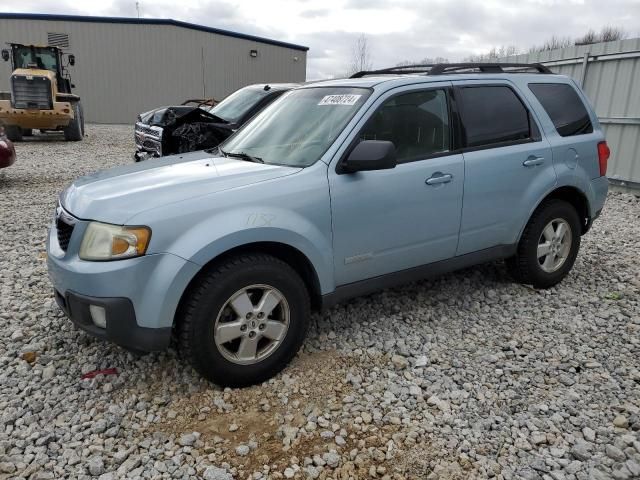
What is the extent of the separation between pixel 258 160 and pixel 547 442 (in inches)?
93.2

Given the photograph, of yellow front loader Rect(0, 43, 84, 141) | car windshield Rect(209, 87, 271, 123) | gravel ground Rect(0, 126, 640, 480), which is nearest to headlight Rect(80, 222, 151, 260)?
gravel ground Rect(0, 126, 640, 480)

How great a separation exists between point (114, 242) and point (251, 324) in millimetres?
871

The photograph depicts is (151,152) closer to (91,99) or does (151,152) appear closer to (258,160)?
(258,160)

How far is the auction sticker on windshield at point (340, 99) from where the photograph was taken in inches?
134

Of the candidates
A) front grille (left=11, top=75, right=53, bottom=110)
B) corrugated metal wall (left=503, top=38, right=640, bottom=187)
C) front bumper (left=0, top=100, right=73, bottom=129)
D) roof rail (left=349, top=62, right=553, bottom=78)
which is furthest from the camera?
front grille (left=11, top=75, right=53, bottom=110)

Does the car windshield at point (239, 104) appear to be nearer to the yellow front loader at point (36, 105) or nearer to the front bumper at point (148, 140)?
the front bumper at point (148, 140)

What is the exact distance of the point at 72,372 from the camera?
3133 millimetres

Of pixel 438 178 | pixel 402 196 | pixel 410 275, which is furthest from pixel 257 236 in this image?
pixel 438 178

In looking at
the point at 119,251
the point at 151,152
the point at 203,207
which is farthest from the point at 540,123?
the point at 151,152

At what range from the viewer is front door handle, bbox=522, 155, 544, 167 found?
3.96 m

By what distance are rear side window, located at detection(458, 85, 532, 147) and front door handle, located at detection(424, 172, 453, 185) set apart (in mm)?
Result: 364

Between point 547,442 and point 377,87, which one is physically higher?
point 377,87

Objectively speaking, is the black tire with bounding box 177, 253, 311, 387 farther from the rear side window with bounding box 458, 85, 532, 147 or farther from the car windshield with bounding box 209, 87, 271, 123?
the car windshield with bounding box 209, 87, 271, 123

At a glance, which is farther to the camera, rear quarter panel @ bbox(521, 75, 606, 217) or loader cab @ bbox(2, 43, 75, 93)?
loader cab @ bbox(2, 43, 75, 93)
